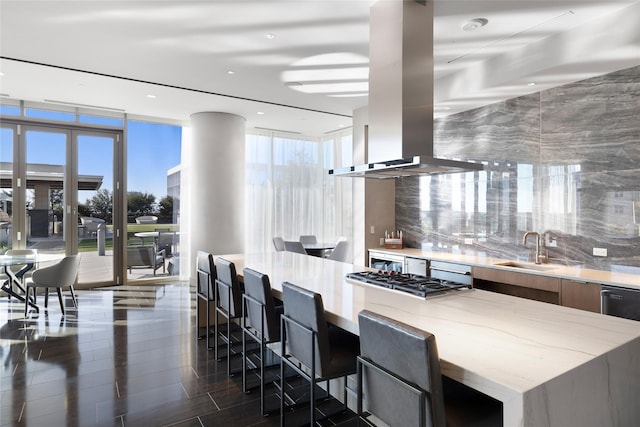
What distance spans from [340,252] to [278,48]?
10.3 feet

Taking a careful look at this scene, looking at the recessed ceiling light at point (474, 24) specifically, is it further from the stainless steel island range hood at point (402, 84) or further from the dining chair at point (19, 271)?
the dining chair at point (19, 271)

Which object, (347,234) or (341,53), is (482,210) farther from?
(347,234)

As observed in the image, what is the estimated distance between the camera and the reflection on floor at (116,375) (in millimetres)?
2420

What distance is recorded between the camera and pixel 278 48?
3648 mm

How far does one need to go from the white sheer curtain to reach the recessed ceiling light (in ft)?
14.3

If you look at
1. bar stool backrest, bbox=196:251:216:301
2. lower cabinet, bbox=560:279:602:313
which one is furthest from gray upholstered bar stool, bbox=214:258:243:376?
lower cabinet, bbox=560:279:602:313

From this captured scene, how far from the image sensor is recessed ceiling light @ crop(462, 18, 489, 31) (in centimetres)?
308

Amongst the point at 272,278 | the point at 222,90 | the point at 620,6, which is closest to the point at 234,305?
the point at 272,278

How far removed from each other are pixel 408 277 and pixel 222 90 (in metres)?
3.74

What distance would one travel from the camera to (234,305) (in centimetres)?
293

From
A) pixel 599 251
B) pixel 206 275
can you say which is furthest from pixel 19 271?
pixel 599 251

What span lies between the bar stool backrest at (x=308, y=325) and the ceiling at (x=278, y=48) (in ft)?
7.42

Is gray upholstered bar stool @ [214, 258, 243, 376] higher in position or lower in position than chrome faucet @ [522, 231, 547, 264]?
lower

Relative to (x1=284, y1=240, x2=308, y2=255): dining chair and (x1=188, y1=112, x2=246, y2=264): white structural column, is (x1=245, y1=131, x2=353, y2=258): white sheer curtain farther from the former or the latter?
(x1=284, y1=240, x2=308, y2=255): dining chair
